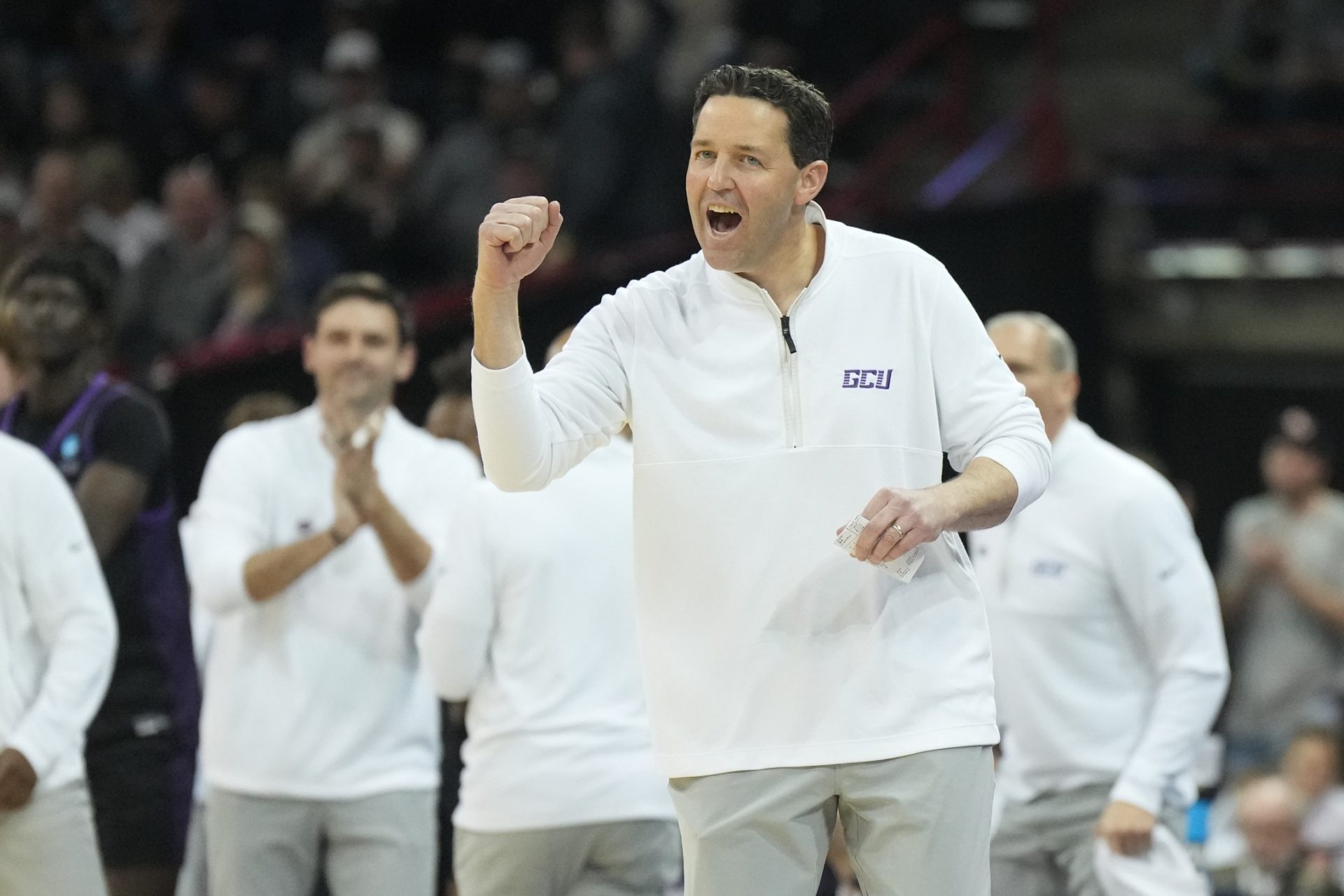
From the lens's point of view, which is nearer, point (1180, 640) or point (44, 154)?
point (1180, 640)

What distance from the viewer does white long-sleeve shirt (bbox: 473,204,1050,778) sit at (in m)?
3.57

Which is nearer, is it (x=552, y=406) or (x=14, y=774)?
(x=552, y=406)

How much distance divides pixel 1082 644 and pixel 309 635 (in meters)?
2.13

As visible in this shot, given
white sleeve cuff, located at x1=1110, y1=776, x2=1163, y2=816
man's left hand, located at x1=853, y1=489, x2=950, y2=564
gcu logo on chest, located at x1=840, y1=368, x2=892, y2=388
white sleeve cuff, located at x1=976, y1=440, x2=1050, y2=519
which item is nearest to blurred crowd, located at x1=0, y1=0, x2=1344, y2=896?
white sleeve cuff, located at x1=1110, y1=776, x2=1163, y2=816

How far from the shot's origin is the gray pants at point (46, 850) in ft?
14.8

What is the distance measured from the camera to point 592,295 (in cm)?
945

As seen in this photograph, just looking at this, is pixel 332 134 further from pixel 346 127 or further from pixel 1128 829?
pixel 1128 829

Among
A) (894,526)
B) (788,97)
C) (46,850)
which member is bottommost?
(46,850)

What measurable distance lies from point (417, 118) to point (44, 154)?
242cm

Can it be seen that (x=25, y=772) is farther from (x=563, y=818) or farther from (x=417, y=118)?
(x=417, y=118)

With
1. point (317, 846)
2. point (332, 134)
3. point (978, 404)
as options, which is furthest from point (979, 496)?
point (332, 134)

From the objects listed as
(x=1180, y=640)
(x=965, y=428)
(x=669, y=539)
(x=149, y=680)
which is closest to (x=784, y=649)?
(x=669, y=539)

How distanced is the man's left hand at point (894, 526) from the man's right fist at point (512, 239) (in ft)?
2.41

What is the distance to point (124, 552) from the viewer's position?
5465mm
